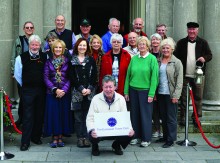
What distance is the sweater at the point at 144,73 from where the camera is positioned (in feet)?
25.1

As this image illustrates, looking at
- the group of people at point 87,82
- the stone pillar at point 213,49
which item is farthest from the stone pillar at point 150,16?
the group of people at point 87,82

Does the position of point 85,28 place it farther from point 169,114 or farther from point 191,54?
point 169,114

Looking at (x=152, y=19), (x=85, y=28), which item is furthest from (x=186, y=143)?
(x=152, y=19)

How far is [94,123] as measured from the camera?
6.89 meters

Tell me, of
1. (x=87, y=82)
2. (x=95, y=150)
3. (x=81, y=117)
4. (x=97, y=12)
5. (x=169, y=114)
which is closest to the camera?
(x=95, y=150)

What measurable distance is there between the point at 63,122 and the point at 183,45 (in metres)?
2.75

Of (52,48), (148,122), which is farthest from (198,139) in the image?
(52,48)

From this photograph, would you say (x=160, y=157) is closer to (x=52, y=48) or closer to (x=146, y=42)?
(x=146, y=42)

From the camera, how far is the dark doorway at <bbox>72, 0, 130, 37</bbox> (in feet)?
43.6

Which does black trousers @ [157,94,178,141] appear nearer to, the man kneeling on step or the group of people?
the group of people

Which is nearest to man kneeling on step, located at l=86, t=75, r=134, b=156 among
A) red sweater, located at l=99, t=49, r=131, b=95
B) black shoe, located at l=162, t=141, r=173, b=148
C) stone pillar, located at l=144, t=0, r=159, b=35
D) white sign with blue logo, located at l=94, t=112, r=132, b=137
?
white sign with blue logo, located at l=94, t=112, r=132, b=137

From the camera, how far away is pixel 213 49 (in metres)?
9.35

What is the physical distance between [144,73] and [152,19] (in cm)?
240

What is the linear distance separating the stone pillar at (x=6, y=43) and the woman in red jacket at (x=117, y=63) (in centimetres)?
217
